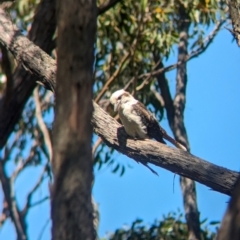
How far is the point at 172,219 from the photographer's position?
1148 centimetres

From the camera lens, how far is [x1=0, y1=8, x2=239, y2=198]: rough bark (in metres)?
6.04

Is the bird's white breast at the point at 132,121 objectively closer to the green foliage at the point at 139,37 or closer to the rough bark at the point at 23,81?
the rough bark at the point at 23,81

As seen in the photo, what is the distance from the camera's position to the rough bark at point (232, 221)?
3.56 meters

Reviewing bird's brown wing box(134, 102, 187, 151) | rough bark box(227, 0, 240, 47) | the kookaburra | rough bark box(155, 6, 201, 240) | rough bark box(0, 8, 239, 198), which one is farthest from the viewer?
rough bark box(155, 6, 201, 240)

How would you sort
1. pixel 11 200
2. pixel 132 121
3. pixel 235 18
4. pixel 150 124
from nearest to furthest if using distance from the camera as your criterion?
pixel 235 18 < pixel 132 121 < pixel 150 124 < pixel 11 200

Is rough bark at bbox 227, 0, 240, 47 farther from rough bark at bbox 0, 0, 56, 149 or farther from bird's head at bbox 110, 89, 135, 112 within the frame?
rough bark at bbox 0, 0, 56, 149

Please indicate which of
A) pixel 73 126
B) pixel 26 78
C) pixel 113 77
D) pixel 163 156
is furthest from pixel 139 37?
pixel 73 126

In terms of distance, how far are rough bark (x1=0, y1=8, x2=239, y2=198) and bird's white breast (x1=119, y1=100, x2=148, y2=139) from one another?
0.22 meters

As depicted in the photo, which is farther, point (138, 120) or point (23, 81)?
point (23, 81)

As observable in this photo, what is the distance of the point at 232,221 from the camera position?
11.9 ft

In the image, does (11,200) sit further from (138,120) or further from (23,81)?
(138,120)

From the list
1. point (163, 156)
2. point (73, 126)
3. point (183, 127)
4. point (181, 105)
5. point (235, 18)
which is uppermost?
point (181, 105)

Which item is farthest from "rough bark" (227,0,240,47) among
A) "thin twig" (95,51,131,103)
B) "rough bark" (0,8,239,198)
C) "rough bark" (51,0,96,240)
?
"thin twig" (95,51,131,103)

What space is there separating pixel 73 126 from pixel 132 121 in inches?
110
